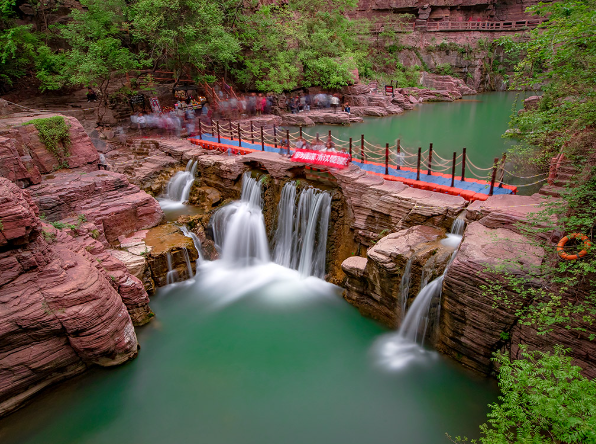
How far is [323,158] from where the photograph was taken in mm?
11977

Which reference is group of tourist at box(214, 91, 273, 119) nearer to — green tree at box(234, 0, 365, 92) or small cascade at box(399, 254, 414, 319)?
green tree at box(234, 0, 365, 92)

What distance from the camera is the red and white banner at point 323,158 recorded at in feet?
38.1

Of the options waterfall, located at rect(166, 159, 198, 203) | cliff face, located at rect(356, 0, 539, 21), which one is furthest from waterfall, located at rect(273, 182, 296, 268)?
cliff face, located at rect(356, 0, 539, 21)

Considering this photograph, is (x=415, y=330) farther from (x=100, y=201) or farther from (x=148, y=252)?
(x=100, y=201)

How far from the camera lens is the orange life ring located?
16.4 ft

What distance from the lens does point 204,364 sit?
847cm

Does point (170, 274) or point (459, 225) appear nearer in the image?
point (459, 225)

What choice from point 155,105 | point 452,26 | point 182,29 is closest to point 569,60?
point 182,29

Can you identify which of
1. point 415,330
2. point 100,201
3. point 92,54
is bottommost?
point 415,330

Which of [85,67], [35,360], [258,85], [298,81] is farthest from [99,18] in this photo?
[35,360]

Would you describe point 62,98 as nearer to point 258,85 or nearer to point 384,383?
point 258,85

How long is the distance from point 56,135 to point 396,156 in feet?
40.1

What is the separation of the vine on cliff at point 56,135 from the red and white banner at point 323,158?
807 centimetres

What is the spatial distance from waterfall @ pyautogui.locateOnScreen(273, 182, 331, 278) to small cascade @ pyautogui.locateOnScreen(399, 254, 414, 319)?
348cm
